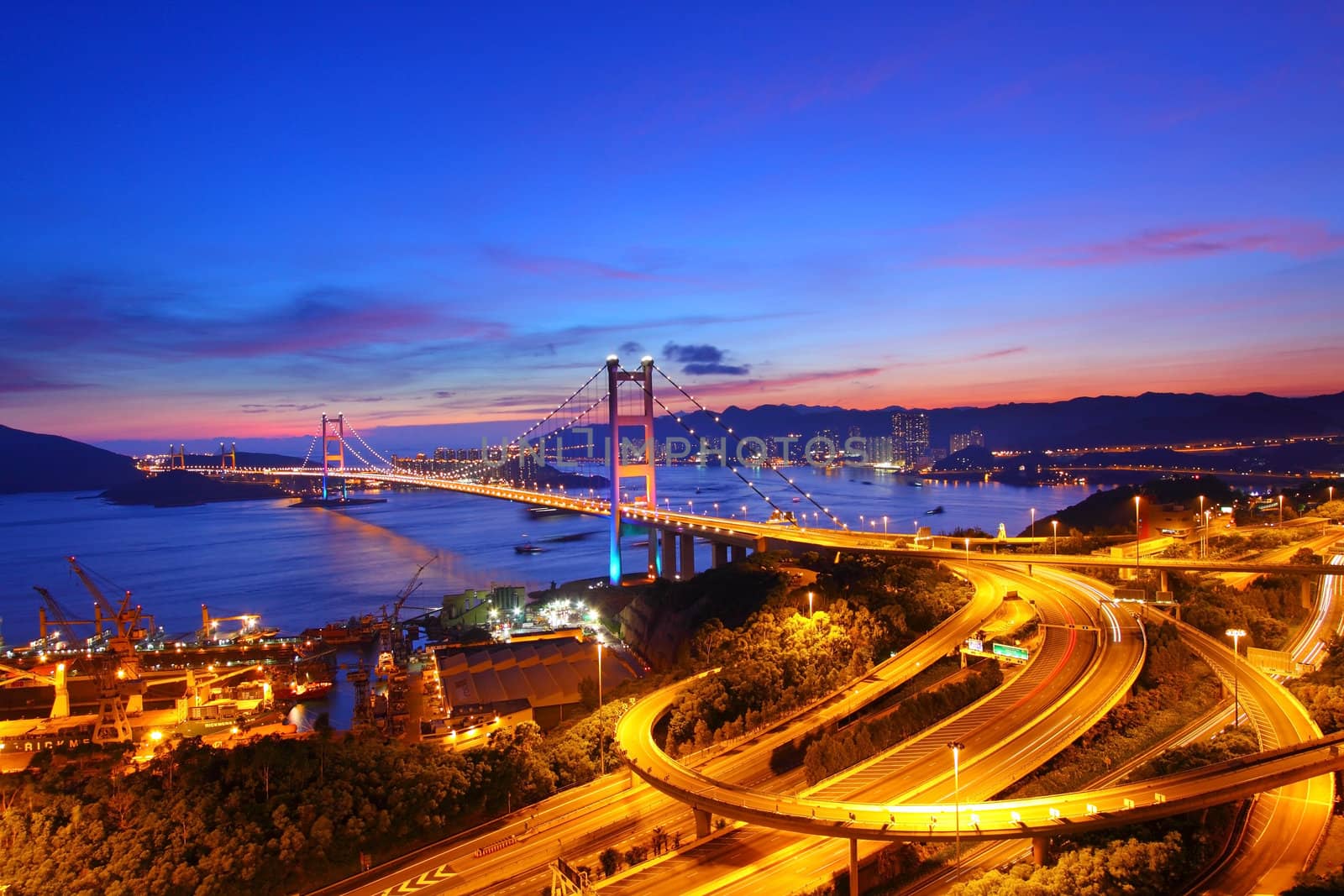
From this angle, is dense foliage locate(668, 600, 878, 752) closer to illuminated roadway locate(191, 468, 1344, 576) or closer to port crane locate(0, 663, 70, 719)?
illuminated roadway locate(191, 468, 1344, 576)

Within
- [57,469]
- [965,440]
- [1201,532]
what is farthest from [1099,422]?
[57,469]

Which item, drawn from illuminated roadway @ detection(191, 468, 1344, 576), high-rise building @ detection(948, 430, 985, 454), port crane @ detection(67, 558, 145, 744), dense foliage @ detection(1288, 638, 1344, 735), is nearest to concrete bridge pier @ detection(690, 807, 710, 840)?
dense foliage @ detection(1288, 638, 1344, 735)

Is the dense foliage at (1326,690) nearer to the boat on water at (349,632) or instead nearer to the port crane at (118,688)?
the port crane at (118,688)

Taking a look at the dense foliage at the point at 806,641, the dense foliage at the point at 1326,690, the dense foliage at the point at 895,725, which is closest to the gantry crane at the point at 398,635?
the dense foliage at the point at 806,641

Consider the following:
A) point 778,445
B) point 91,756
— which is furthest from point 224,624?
point 778,445

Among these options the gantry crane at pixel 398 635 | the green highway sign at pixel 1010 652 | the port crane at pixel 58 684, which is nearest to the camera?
the green highway sign at pixel 1010 652

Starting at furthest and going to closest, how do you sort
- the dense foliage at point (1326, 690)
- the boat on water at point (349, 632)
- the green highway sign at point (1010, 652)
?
the boat on water at point (349, 632), the green highway sign at point (1010, 652), the dense foliage at point (1326, 690)

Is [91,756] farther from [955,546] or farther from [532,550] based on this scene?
[532,550]
